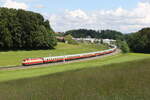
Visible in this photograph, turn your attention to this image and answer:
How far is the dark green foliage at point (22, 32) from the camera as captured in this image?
79312mm

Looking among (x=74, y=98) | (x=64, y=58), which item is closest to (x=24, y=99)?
(x=74, y=98)

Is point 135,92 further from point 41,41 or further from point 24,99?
point 41,41

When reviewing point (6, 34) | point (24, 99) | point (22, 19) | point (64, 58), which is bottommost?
point (64, 58)

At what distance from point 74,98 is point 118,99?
59.0 inches

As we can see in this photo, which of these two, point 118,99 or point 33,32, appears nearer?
point 118,99

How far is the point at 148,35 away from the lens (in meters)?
107

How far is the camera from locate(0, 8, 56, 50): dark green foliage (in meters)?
79.3

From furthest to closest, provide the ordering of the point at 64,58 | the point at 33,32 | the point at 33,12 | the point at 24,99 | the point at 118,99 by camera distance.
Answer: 1. the point at 33,12
2. the point at 33,32
3. the point at 64,58
4. the point at 24,99
5. the point at 118,99

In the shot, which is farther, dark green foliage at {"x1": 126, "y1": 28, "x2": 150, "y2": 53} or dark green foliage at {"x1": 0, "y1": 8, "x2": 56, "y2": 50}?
dark green foliage at {"x1": 126, "y1": 28, "x2": 150, "y2": 53}

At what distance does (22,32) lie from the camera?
3396 inches

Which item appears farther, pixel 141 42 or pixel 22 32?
pixel 141 42

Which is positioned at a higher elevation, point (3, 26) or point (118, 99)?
point (3, 26)

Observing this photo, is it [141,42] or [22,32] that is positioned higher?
[22,32]

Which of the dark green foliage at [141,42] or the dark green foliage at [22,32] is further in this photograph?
the dark green foliage at [141,42]
